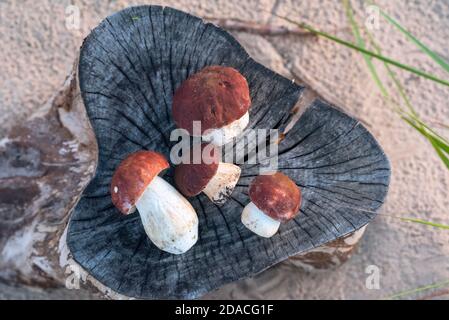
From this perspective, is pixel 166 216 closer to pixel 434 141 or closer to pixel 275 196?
pixel 275 196

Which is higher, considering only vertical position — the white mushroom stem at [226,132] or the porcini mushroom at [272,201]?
the white mushroom stem at [226,132]

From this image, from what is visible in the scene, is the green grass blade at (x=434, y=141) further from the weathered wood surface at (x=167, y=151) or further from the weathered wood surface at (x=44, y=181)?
the weathered wood surface at (x=44, y=181)

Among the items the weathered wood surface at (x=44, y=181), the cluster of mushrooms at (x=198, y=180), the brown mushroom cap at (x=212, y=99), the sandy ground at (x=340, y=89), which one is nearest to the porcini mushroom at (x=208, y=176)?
the cluster of mushrooms at (x=198, y=180)

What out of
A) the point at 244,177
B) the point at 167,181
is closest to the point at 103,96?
the point at 167,181

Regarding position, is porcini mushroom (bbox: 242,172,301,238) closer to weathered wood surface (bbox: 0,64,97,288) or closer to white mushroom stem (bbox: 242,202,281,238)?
white mushroom stem (bbox: 242,202,281,238)

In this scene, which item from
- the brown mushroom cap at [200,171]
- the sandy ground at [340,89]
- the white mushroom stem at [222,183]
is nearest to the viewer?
the brown mushroom cap at [200,171]

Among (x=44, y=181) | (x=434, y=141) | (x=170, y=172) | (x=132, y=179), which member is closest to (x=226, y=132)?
(x=170, y=172)
